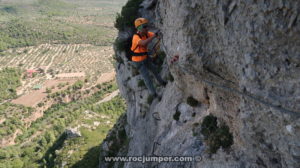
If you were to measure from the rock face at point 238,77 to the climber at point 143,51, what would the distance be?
0.81m

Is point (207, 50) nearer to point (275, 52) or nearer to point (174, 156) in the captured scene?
point (275, 52)

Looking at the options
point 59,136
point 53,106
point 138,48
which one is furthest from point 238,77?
point 53,106

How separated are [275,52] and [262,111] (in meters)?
1.59

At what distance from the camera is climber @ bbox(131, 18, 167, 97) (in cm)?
1198

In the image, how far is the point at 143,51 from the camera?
13.2 metres

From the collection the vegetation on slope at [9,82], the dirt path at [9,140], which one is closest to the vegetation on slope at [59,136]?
the dirt path at [9,140]

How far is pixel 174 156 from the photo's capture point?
1099cm

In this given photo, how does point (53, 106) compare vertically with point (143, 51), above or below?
below

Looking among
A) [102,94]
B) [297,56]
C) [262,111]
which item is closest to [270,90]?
[262,111]

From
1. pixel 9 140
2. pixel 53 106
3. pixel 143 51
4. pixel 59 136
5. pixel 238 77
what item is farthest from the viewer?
pixel 53 106

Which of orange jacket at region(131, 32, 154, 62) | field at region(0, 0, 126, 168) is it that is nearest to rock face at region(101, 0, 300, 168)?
orange jacket at region(131, 32, 154, 62)

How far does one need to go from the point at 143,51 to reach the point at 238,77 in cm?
674

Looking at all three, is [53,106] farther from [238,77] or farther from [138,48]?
[238,77]

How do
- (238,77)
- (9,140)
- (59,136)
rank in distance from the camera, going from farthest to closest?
(9,140), (59,136), (238,77)
